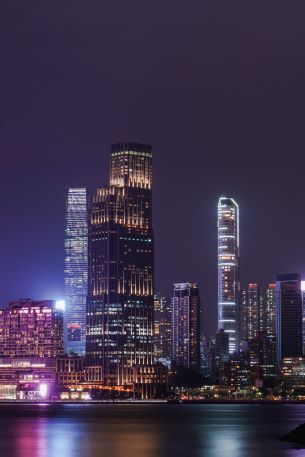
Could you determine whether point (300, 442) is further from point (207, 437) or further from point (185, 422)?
point (185, 422)

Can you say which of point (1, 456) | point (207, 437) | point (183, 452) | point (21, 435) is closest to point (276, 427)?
point (207, 437)

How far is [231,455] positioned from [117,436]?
30.8 m

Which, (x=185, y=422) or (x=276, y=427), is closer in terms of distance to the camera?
(x=276, y=427)

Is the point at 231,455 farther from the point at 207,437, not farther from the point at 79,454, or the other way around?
the point at 207,437

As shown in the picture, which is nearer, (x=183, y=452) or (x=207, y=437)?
(x=183, y=452)

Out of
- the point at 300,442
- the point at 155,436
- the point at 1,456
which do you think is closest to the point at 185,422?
the point at 155,436

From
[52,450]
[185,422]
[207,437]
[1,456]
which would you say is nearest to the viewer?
[1,456]

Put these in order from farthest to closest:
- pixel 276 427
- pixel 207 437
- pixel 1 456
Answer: pixel 276 427 → pixel 207 437 → pixel 1 456

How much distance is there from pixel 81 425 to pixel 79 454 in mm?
54843

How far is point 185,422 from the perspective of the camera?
17112 centimetres

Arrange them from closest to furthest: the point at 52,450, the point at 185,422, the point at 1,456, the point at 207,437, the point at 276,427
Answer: the point at 1,456, the point at 52,450, the point at 207,437, the point at 276,427, the point at 185,422

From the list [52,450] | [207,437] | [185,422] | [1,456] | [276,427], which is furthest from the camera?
[185,422]

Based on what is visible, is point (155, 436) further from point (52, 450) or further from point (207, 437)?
point (52, 450)

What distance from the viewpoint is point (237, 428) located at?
490 ft
